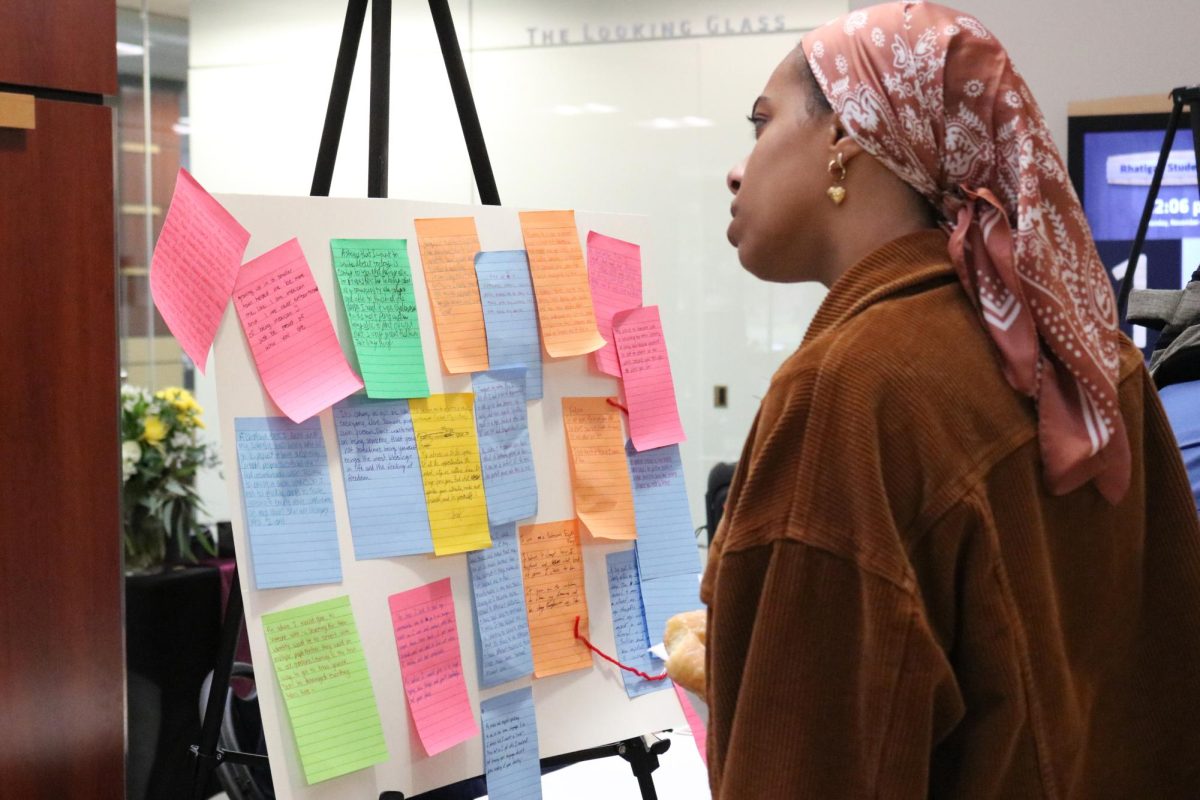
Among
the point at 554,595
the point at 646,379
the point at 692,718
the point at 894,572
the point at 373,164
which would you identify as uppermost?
the point at 373,164

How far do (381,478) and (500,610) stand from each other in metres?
0.26

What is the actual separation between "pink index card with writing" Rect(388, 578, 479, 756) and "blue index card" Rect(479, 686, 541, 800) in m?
0.03

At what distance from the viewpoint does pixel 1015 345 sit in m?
0.85

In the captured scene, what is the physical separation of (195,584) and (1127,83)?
304 centimetres

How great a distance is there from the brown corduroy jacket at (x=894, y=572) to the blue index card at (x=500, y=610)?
2.14 ft

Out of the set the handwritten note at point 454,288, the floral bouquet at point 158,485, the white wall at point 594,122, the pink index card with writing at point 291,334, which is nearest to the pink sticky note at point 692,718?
the handwritten note at point 454,288

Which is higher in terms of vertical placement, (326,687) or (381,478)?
(381,478)

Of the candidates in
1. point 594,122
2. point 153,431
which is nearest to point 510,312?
point 153,431

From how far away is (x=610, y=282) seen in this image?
1.70m

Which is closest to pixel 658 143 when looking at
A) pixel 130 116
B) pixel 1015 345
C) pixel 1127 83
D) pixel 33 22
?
pixel 1127 83

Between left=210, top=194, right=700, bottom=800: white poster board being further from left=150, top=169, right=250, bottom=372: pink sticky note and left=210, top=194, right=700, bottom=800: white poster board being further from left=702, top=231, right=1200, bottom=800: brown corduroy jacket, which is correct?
left=702, top=231, right=1200, bottom=800: brown corduroy jacket

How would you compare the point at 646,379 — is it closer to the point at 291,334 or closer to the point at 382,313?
the point at 382,313

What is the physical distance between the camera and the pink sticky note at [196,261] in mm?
1302

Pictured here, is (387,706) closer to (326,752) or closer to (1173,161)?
(326,752)
